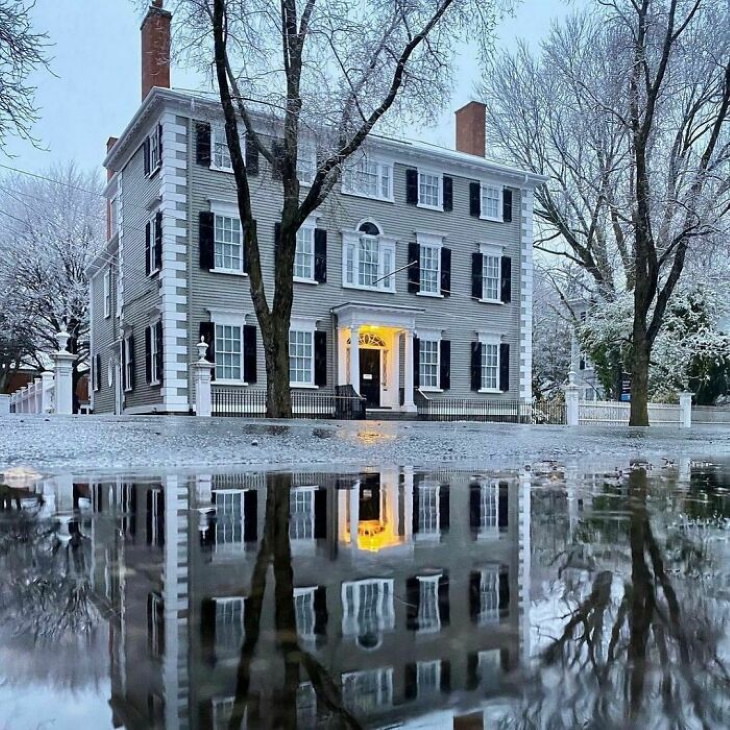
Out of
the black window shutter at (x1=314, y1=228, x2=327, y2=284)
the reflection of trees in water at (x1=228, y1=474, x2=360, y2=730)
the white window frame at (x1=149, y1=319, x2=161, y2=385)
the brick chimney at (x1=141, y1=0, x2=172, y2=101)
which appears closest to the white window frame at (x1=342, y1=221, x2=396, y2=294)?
the black window shutter at (x1=314, y1=228, x2=327, y2=284)

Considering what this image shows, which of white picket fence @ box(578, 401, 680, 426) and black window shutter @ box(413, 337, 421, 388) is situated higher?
black window shutter @ box(413, 337, 421, 388)

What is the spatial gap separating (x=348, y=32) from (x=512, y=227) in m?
12.6

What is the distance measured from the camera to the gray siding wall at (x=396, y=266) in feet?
64.2

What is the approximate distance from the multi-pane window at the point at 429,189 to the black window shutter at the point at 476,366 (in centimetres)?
522

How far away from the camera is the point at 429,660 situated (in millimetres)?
1995

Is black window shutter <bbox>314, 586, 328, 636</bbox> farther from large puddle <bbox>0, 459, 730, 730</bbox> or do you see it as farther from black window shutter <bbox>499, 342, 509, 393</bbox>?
black window shutter <bbox>499, 342, 509, 393</bbox>

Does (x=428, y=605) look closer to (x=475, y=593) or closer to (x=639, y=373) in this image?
(x=475, y=593)

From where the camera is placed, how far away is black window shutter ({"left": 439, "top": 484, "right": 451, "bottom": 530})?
4.19 m

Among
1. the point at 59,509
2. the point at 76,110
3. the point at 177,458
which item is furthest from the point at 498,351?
the point at 76,110

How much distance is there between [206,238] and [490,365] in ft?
36.7

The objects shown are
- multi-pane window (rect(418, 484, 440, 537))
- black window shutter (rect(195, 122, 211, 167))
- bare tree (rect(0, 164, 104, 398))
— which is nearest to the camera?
multi-pane window (rect(418, 484, 440, 537))

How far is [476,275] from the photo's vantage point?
24.3m

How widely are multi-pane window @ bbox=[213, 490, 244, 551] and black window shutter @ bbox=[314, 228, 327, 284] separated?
16.3 meters

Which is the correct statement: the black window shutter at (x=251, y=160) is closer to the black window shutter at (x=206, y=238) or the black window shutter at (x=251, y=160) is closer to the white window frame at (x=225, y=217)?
the white window frame at (x=225, y=217)
